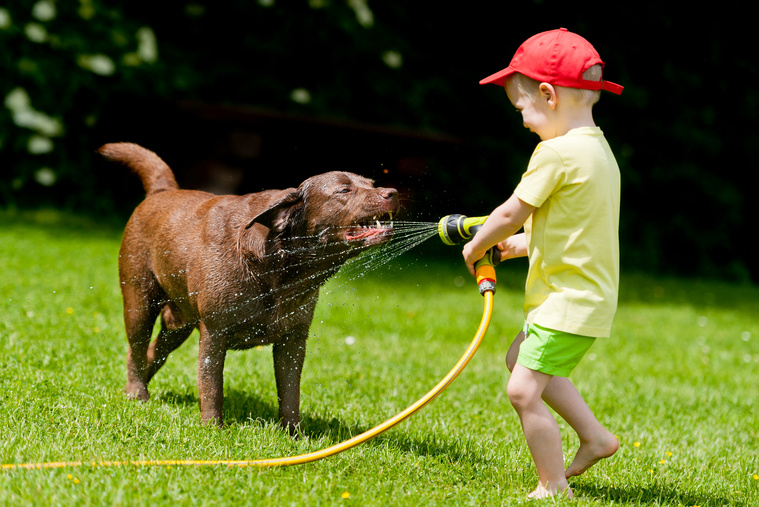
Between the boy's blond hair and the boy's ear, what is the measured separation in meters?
0.04

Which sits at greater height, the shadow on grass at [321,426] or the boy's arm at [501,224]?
the boy's arm at [501,224]

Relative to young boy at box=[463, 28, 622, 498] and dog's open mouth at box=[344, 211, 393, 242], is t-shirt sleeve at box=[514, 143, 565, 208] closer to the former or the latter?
young boy at box=[463, 28, 622, 498]

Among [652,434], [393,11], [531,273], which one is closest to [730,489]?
[652,434]

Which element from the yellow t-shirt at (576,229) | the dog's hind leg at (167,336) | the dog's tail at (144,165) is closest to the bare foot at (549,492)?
the yellow t-shirt at (576,229)

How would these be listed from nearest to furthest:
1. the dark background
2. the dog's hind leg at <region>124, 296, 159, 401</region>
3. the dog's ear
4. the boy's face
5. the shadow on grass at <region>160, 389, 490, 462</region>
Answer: the boy's face, the dog's ear, the shadow on grass at <region>160, 389, 490, 462</region>, the dog's hind leg at <region>124, 296, 159, 401</region>, the dark background

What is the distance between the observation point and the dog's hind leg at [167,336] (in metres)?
4.02

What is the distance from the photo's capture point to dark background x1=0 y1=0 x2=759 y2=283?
977cm

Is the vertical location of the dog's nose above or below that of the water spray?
above

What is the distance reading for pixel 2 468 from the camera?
108 inches

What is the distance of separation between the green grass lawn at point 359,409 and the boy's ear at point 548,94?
1.37 meters

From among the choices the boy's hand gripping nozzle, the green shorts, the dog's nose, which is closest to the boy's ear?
the boy's hand gripping nozzle

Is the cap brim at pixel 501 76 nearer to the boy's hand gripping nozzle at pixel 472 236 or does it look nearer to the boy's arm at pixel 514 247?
the boy's hand gripping nozzle at pixel 472 236

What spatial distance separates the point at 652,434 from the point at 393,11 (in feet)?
26.9

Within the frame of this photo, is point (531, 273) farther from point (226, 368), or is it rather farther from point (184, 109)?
point (184, 109)
